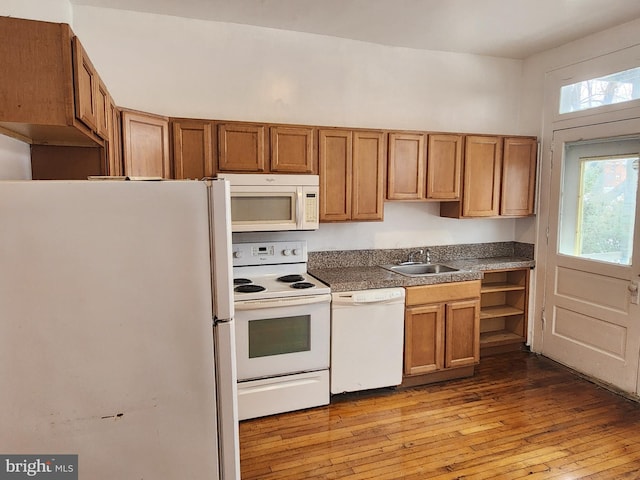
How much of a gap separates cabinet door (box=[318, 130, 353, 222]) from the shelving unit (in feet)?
5.43

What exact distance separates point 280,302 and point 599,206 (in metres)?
2.76

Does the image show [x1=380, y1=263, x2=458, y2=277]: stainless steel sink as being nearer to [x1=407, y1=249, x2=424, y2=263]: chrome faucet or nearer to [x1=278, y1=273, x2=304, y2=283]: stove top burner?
[x1=407, y1=249, x2=424, y2=263]: chrome faucet

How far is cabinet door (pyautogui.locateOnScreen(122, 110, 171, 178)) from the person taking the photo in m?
2.54

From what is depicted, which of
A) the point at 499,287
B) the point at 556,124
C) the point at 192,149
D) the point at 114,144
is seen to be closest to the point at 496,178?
the point at 556,124

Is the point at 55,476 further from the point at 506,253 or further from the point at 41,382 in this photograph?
the point at 506,253

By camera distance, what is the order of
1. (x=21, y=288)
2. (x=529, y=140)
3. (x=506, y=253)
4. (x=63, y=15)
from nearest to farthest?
(x=21, y=288), (x=63, y=15), (x=529, y=140), (x=506, y=253)

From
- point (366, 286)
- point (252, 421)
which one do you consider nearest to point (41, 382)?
point (252, 421)

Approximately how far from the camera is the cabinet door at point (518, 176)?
382cm

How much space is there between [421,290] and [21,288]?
2.64 metres

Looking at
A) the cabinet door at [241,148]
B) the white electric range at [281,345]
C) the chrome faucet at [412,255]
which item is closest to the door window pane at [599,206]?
the chrome faucet at [412,255]

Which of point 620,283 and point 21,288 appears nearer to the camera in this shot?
point 21,288

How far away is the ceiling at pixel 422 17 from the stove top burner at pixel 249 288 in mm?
1980

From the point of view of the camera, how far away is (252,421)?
2852mm

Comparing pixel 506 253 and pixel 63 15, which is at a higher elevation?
pixel 63 15
